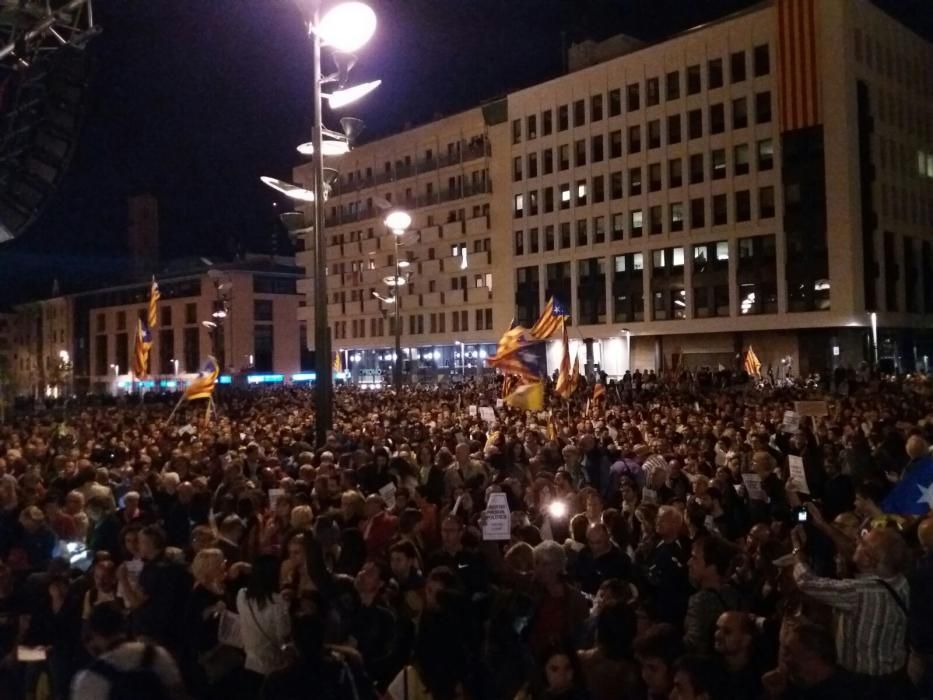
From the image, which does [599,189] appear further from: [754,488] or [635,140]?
[754,488]

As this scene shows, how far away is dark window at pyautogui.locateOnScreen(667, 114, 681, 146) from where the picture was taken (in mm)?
51875

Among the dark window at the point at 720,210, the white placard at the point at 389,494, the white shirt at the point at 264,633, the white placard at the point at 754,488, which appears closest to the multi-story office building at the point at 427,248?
the dark window at the point at 720,210

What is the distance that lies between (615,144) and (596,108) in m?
2.58

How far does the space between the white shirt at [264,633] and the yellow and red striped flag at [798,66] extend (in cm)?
4672

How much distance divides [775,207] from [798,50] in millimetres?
7789

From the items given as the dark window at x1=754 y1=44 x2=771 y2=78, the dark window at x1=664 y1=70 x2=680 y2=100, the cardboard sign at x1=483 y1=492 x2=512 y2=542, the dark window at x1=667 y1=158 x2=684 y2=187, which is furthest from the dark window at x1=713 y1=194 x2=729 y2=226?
the cardboard sign at x1=483 y1=492 x2=512 y2=542

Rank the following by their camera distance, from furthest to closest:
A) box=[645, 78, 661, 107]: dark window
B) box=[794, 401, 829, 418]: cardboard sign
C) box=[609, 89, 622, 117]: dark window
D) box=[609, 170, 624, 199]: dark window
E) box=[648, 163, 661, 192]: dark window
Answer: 1. box=[609, 170, 624, 199]: dark window
2. box=[609, 89, 622, 117]: dark window
3. box=[648, 163, 661, 192]: dark window
4. box=[645, 78, 661, 107]: dark window
5. box=[794, 401, 829, 418]: cardboard sign

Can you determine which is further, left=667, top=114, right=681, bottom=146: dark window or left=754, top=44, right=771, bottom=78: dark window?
left=667, top=114, right=681, bottom=146: dark window

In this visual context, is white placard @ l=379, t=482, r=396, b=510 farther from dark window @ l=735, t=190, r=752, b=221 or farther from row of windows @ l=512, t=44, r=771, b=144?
row of windows @ l=512, t=44, r=771, b=144

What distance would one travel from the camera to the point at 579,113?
56531 millimetres

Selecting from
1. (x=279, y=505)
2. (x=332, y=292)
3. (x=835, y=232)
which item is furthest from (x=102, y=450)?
(x=332, y=292)

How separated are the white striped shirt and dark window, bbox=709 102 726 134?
48495 millimetres

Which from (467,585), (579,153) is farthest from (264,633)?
(579,153)

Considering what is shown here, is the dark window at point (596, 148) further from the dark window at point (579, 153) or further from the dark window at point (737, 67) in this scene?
the dark window at point (737, 67)
